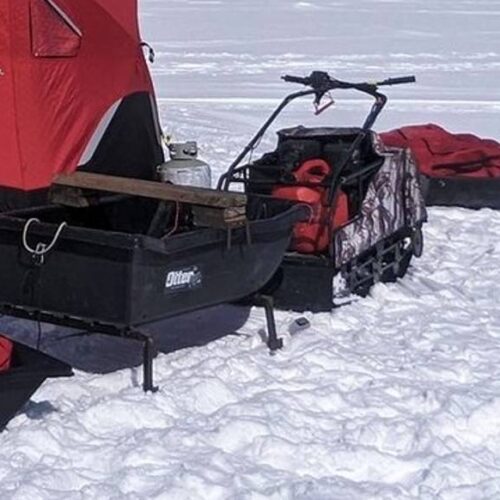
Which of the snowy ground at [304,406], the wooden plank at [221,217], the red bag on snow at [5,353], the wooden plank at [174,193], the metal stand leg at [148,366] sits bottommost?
the snowy ground at [304,406]

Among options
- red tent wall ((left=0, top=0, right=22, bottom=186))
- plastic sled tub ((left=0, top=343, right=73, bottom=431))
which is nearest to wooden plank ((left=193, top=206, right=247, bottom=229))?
plastic sled tub ((left=0, top=343, right=73, bottom=431))

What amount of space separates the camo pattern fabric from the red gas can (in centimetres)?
6

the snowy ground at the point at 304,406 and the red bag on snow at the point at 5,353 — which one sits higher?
the red bag on snow at the point at 5,353

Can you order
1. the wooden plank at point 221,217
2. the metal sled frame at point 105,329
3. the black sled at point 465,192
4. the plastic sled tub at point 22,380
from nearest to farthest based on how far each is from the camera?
the plastic sled tub at point 22,380 < the metal sled frame at point 105,329 < the wooden plank at point 221,217 < the black sled at point 465,192

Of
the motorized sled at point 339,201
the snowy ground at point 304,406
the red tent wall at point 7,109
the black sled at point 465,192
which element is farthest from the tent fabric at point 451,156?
the red tent wall at point 7,109

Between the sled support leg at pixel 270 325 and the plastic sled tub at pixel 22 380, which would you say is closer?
the plastic sled tub at pixel 22 380

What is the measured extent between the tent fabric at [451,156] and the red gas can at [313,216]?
1.66m

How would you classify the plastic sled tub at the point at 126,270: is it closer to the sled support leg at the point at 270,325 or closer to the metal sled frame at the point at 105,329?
the metal sled frame at the point at 105,329

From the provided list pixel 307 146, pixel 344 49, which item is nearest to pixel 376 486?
pixel 307 146

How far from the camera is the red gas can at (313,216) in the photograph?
4684mm

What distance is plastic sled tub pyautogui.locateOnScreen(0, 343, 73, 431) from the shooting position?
328cm

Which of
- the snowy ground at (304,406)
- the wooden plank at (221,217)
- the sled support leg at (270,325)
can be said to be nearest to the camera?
the snowy ground at (304,406)

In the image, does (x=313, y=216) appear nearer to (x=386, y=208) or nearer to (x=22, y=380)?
(x=386, y=208)

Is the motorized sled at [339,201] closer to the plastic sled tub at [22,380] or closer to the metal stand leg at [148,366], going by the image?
the metal stand leg at [148,366]
